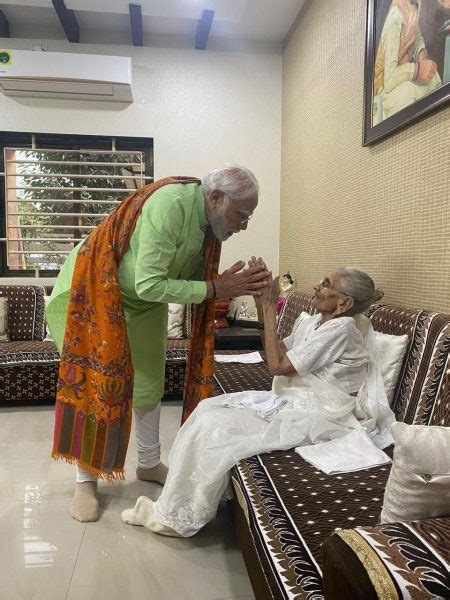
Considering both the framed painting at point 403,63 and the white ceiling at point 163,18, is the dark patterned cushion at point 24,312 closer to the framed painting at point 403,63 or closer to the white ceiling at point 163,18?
the white ceiling at point 163,18

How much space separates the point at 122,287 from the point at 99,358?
0.30m

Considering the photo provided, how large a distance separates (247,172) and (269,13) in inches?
112

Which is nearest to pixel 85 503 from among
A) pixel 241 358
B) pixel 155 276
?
pixel 155 276

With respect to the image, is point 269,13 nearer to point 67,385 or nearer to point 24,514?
point 67,385

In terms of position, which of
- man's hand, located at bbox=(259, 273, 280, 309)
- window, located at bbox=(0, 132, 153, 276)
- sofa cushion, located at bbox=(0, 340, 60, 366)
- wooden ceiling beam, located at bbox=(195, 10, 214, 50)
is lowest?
sofa cushion, located at bbox=(0, 340, 60, 366)

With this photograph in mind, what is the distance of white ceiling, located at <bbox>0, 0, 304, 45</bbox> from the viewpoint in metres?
3.45

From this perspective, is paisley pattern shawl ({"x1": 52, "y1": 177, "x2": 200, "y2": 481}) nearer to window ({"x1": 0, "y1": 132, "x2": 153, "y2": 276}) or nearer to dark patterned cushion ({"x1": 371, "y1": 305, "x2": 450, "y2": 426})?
dark patterned cushion ({"x1": 371, "y1": 305, "x2": 450, "y2": 426})

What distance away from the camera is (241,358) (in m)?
2.99

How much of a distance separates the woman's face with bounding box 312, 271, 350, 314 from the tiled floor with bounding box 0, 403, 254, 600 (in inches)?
37.0

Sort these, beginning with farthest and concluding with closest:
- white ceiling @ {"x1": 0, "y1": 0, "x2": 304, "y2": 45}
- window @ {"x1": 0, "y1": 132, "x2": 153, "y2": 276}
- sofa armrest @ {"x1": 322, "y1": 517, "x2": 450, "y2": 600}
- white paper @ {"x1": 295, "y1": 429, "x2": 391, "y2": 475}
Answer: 1. window @ {"x1": 0, "y1": 132, "x2": 153, "y2": 276}
2. white ceiling @ {"x1": 0, "y1": 0, "x2": 304, "y2": 45}
3. white paper @ {"x1": 295, "y1": 429, "x2": 391, "y2": 475}
4. sofa armrest @ {"x1": 322, "y1": 517, "x2": 450, "y2": 600}

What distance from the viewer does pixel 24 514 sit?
1871 mm

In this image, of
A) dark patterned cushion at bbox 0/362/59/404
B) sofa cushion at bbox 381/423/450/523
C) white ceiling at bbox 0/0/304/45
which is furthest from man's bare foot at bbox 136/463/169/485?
white ceiling at bbox 0/0/304/45

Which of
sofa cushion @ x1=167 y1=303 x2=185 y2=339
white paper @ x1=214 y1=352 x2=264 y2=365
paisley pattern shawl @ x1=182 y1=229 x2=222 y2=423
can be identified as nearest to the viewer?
paisley pattern shawl @ x1=182 y1=229 x2=222 y2=423

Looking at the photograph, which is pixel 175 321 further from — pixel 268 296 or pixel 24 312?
pixel 268 296
